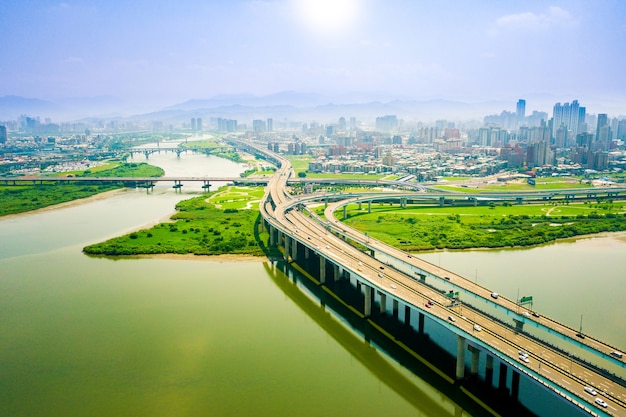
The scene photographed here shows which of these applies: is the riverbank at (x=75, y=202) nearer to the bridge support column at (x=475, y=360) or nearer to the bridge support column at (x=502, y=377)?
the bridge support column at (x=475, y=360)

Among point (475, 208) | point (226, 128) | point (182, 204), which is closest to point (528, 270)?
point (475, 208)

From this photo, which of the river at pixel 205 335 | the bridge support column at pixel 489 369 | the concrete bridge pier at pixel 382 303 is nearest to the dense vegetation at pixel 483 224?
the river at pixel 205 335

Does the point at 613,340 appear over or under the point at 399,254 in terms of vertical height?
under

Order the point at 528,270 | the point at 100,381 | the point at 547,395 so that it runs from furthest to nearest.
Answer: the point at 528,270
the point at 100,381
the point at 547,395

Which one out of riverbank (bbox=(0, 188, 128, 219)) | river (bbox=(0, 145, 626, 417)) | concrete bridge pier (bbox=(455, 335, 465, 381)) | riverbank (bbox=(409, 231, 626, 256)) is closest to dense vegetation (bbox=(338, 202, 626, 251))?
riverbank (bbox=(409, 231, 626, 256))

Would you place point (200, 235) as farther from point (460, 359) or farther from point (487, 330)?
point (487, 330)

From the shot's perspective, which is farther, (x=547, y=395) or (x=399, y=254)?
(x=399, y=254)

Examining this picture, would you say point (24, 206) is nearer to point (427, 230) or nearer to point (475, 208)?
point (427, 230)
